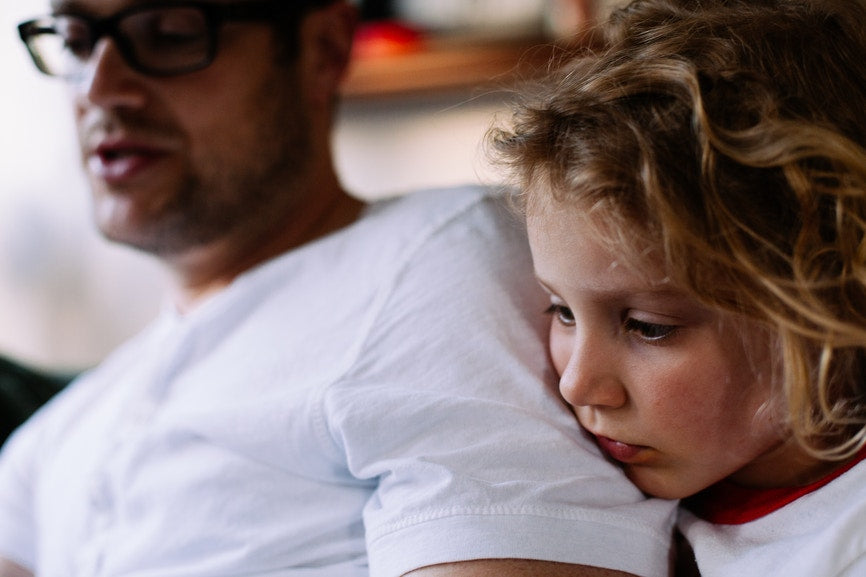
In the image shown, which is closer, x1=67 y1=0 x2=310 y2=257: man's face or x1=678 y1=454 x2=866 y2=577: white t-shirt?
x1=678 y1=454 x2=866 y2=577: white t-shirt

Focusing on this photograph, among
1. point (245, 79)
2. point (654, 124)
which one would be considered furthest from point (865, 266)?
point (245, 79)

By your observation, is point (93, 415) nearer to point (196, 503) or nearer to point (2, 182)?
point (196, 503)

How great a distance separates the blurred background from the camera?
220cm

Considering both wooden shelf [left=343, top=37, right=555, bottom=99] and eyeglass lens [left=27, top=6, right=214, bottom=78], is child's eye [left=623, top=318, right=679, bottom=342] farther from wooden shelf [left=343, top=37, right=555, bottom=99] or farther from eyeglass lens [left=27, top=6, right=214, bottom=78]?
wooden shelf [left=343, top=37, right=555, bottom=99]

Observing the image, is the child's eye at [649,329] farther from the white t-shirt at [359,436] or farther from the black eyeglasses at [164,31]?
the black eyeglasses at [164,31]

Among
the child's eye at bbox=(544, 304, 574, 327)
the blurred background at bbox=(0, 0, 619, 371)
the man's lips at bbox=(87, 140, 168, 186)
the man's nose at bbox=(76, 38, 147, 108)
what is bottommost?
the blurred background at bbox=(0, 0, 619, 371)

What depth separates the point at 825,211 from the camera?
64cm

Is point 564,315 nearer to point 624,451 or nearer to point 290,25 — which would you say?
point 624,451

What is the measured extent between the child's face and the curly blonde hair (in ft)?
0.07

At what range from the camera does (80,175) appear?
7.97 ft

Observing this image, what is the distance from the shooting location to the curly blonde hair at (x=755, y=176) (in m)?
0.63

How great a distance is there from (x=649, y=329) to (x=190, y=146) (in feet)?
2.49

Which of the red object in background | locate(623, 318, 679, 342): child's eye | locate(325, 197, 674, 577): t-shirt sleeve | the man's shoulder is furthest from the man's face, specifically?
the red object in background

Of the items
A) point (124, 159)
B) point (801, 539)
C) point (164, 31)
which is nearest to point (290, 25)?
point (164, 31)
